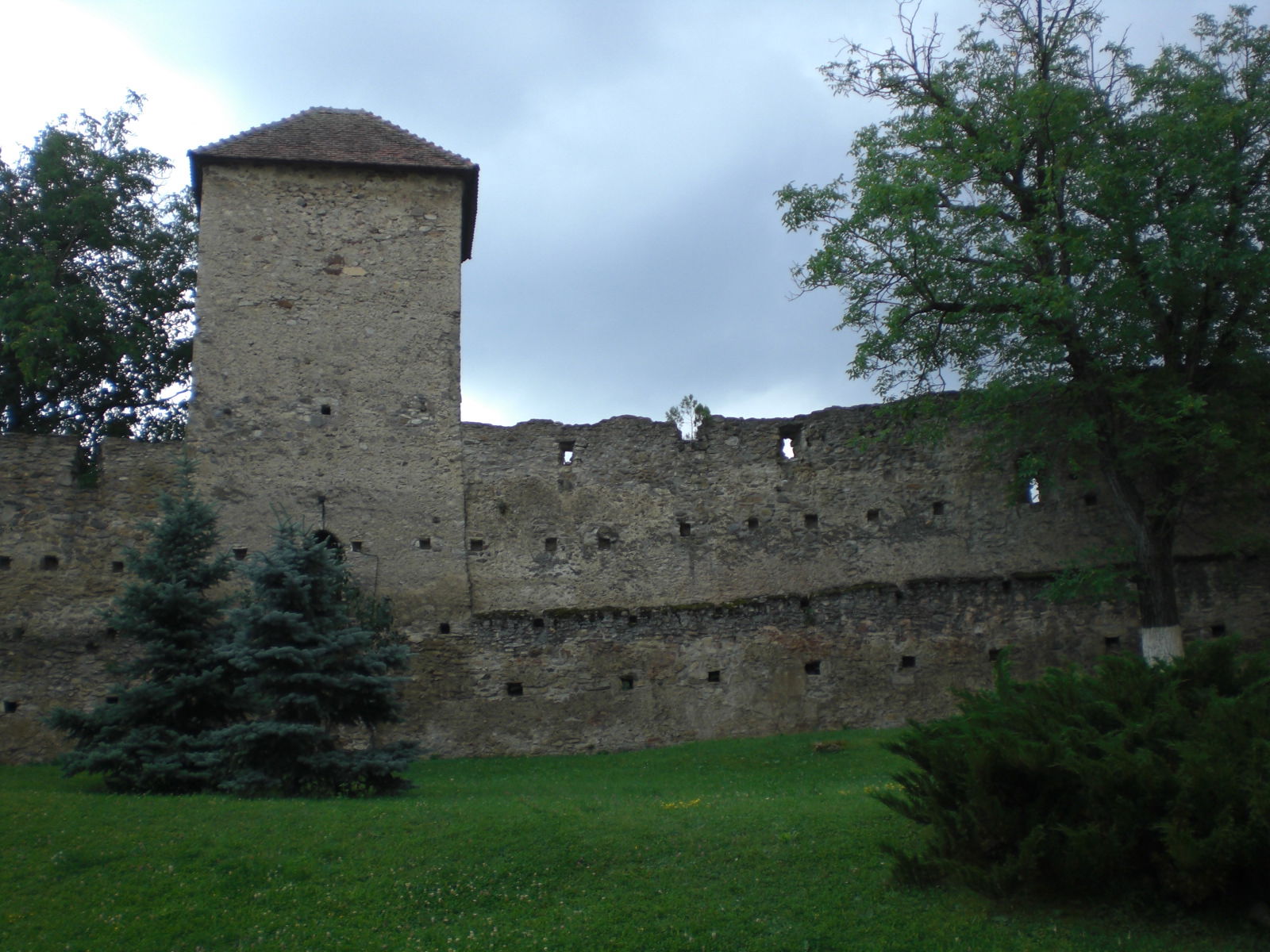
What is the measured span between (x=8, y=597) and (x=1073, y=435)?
16893mm

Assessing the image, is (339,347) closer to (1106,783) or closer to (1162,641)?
(1162,641)

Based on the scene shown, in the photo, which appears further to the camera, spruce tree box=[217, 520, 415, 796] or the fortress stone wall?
the fortress stone wall

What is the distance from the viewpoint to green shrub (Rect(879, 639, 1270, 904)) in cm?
698

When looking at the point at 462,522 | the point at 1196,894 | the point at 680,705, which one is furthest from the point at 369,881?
the point at 462,522

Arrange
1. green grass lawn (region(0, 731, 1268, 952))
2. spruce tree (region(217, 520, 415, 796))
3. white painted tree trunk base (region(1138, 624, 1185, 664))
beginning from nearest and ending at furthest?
1. green grass lawn (region(0, 731, 1268, 952))
2. spruce tree (region(217, 520, 415, 796))
3. white painted tree trunk base (region(1138, 624, 1185, 664))

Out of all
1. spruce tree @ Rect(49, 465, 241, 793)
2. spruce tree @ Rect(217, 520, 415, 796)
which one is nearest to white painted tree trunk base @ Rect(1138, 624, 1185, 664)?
spruce tree @ Rect(217, 520, 415, 796)

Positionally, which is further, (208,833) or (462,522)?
(462,522)

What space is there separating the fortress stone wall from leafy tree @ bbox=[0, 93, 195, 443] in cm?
474

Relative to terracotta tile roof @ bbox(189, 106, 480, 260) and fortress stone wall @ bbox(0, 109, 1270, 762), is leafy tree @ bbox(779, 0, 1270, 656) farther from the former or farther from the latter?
terracotta tile roof @ bbox(189, 106, 480, 260)

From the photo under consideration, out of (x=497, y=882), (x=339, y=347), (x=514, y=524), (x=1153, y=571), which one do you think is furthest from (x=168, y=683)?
(x=1153, y=571)

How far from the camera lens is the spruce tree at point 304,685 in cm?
1213

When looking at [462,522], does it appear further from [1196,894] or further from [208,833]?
[1196,894]

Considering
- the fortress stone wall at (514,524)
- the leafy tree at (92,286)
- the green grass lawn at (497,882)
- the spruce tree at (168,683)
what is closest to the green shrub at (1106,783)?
the green grass lawn at (497,882)

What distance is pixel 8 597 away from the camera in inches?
680
